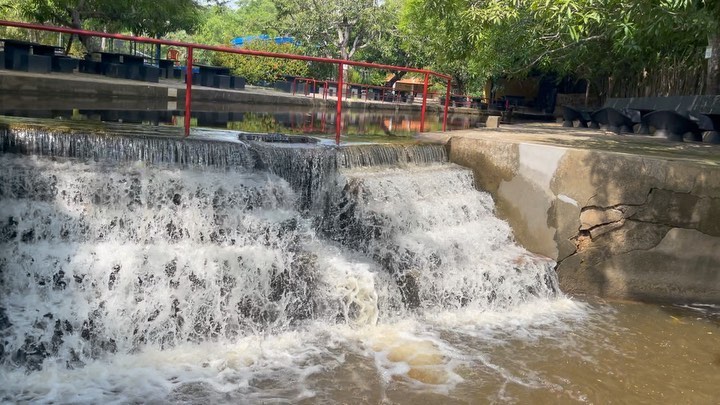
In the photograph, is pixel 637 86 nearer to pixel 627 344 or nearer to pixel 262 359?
pixel 627 344

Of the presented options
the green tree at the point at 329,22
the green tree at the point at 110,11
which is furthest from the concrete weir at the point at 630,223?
the green tree at the point at 329,22

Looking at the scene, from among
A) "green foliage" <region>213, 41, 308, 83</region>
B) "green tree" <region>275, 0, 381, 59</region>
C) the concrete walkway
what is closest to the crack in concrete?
the concrete walkway

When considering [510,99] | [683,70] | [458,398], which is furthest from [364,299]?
[510,99]

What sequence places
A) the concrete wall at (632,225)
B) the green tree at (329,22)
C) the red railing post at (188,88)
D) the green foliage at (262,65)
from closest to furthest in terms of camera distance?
the concrete wall at (632,225) < the red railing post at (188,88) < the green foliage at (262,65) < the green tree at (329,22)

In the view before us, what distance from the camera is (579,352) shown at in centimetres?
539

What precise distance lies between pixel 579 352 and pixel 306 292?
95.1 inches

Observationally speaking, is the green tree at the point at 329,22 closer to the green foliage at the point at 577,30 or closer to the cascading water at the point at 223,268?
the green foliage at the point at 577,30

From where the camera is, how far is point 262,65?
2908cm

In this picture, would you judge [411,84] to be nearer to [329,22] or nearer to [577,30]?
[329,22]

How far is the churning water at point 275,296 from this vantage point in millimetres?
4609

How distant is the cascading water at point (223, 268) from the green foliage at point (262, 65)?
22.2 metres

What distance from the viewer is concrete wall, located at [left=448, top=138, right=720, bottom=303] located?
6.92 metres

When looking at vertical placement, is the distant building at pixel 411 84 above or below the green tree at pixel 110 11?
below

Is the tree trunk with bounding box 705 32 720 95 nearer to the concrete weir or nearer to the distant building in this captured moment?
the concrete weir
